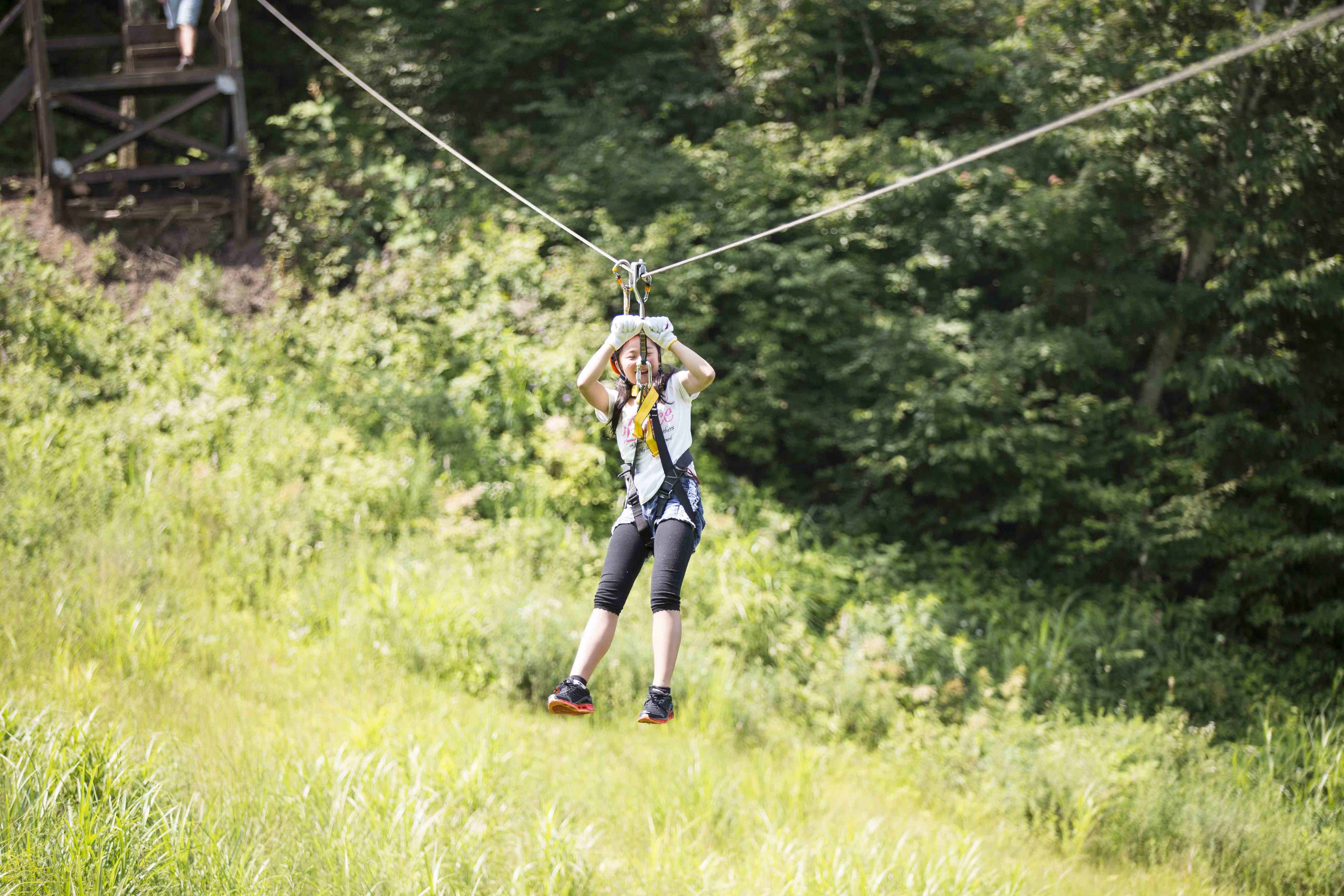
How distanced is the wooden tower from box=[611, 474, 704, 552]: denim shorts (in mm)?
8563

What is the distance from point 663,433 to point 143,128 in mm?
8794

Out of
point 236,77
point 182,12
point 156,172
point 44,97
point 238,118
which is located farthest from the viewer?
point 238,118

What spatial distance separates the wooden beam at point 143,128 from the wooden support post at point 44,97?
263 mm

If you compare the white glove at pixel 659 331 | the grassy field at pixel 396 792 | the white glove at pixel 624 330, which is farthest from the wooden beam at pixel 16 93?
the white glove at pixel 659 331

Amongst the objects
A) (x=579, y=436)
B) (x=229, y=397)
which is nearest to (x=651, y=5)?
(x=579, y=436)

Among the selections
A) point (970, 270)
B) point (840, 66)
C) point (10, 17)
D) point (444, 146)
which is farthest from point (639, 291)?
point (10, 17)

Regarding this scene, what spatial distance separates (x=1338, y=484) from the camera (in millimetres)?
9602

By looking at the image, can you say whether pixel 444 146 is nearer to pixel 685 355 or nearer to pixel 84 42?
pixel 685 355

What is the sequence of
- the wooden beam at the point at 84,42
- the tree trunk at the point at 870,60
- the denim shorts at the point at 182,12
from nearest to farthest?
the denim shorts at the point at 182,12, the wooden beam at the point at 84,42, the tree trunk at the point at 870,60

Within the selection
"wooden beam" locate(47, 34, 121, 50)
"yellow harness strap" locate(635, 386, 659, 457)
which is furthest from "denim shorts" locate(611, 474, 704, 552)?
"wooden beam" locate(47, 34, 121, 50)

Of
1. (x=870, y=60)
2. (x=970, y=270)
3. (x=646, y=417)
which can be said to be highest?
(x=870, y=60)

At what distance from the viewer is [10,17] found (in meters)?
10.5

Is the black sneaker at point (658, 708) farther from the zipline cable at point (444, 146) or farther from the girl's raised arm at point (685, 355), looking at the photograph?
the zipline cable at point (444, 146)

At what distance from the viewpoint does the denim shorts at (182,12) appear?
1021 cm
